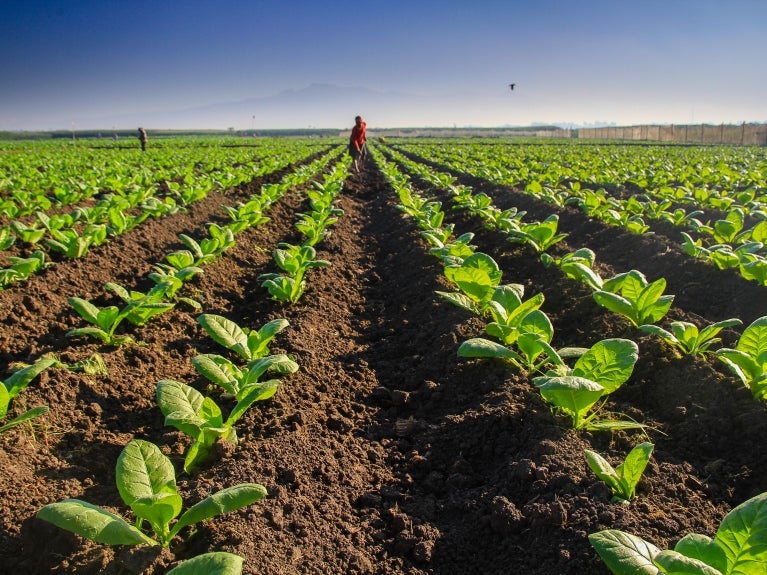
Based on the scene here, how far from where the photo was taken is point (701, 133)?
55.9m

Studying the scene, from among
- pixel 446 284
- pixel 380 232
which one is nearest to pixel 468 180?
pixel 380 232

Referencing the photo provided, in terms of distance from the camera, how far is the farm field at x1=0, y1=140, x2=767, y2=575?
1933mm

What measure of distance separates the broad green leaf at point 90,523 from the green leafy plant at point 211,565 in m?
0.32

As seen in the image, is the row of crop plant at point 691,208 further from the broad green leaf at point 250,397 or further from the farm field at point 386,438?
the broad green leaf at point 250,397

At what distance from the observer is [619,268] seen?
6094mm

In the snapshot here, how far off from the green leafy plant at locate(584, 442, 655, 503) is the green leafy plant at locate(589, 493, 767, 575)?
45 centimetres

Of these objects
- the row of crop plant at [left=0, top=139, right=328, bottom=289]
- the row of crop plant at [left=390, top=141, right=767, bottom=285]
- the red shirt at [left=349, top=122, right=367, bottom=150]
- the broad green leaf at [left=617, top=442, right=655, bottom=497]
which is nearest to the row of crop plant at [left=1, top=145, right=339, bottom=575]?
the broad green leaf at [left=617, top=442, right=655, bottom=497]

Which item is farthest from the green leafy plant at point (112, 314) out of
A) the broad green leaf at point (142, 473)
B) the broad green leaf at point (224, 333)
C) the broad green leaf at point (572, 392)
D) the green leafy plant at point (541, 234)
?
the green leafy plant at point (541, 234)

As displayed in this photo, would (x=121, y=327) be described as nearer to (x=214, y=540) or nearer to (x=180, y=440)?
(x=180, y=440)

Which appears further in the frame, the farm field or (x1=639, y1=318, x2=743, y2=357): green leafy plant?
(x1=639, y1=318, x2=743, y2=357): green leafy plant

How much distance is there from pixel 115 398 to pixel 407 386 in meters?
1.73

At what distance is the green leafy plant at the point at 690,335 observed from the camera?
9.75 feet

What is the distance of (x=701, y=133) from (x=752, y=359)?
63.7 metres

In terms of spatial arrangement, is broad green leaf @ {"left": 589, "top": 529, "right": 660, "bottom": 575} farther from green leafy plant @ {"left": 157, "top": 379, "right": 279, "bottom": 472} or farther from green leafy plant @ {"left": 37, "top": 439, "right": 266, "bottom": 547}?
green leafy plant @ {"left": 157, "top": 379, "right": 279, "bottom": 472}
